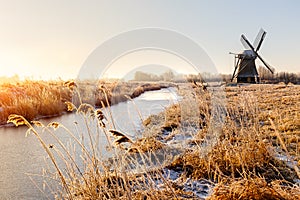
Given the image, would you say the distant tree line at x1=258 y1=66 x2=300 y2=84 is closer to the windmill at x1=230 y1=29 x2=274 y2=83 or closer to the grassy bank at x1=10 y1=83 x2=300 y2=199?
the windmill at x1=230 y1=29 x2=274 y2=83

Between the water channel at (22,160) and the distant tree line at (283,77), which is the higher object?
the distant tree line at (283,77)

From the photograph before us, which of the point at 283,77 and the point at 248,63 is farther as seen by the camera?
the point at 283,77

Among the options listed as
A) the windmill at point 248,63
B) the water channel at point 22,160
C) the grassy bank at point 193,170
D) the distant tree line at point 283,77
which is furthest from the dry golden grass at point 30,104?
the distant tree line at point 283,77

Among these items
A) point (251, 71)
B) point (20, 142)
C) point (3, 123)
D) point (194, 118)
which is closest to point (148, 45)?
point (194, 118)

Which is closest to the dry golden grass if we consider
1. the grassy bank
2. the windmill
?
the grassy bank

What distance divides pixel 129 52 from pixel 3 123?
12.8 feet

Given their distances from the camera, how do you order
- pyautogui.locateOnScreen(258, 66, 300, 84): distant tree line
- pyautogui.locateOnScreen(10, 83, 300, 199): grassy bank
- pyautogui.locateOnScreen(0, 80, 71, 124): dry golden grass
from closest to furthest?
pyautogui.locateOnScreen(10, 83, 300, 199): grassy bank, pyautogui.locateOnScreen(0, 80, 71, 124): dry golden grass, pyautogui.locateOnScreen(258, 66, 300, 84): distant tree line

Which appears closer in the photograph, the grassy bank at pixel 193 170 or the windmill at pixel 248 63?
the grassy bank at pixel 193 170

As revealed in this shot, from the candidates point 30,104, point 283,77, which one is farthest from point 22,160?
point 283,77

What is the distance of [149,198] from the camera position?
2213 millimetres

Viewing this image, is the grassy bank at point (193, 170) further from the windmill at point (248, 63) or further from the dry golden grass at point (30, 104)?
the windmill at point (248, 63)

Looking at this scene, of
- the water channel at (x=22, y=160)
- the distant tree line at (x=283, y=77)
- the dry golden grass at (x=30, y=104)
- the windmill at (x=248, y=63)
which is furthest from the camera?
the distant tree line at (x=283, y=77)

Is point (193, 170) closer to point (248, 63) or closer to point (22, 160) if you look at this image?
point (22, 160)

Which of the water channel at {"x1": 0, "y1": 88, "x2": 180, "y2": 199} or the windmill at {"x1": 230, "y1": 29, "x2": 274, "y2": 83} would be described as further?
the windmill at {"x1": 230, "y1": 29, "x2": 274, "y2": 83}
